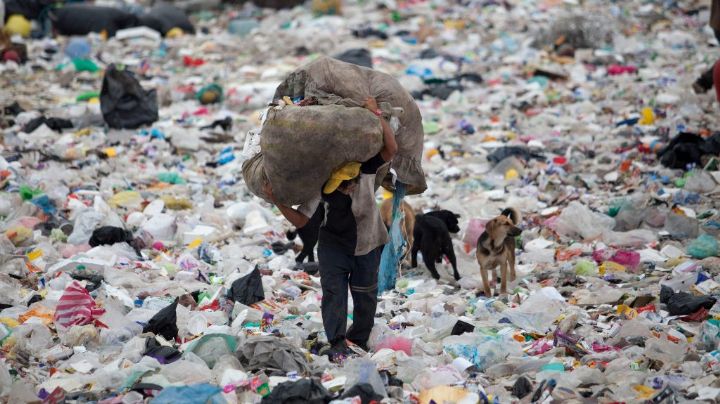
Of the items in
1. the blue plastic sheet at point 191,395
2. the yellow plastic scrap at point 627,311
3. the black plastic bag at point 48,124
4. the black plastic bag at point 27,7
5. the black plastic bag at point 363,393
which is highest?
the black plastic bag at point 27,7

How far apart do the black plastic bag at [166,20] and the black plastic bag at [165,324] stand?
1159 centimetres

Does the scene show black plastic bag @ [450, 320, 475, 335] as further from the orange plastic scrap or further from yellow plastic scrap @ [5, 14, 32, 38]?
yellow plastic scrap @ [5, 14, 32, 38]

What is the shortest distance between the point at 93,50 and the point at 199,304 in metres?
10.0

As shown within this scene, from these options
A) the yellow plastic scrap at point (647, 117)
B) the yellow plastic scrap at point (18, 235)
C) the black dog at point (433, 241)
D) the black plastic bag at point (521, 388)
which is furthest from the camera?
the yellow plastic scrap at point (647, 117)

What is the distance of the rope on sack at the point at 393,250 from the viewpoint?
5.17m

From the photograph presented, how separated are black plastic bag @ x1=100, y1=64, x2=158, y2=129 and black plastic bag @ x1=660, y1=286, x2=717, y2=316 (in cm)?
695

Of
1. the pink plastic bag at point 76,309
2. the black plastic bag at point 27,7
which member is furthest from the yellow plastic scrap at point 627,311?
the black plastic bag at point 27,7

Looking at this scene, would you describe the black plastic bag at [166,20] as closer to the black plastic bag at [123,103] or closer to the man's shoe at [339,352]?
the black plastic bag at [123,103]

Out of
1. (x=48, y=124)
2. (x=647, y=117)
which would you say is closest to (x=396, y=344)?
(x=647, y=117)

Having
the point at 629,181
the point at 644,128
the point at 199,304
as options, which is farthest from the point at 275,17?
the point at 199,304

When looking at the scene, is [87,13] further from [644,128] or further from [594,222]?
[594,222]

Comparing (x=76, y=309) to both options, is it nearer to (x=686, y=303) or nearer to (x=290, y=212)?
(x=290, y=212)

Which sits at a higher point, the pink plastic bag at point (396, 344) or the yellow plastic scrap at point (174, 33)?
the yellow plastic scrap at point (174, 33)

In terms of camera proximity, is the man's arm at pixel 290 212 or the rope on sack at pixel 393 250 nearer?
the man's arm at pixel 290 212
